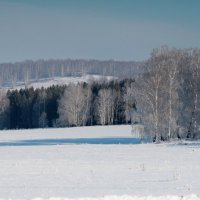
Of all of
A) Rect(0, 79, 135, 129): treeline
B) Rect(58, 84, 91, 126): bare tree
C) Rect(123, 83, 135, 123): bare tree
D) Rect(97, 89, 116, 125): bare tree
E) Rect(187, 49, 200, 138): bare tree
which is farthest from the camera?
Rect(97, 89, 116, 125): bare tree

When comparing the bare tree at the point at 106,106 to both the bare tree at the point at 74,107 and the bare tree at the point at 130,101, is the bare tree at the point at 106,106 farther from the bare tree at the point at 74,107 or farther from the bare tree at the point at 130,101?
the bare tree at the point at 130,101

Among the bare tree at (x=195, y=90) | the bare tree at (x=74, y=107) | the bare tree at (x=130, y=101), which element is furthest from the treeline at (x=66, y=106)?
the bare tree at (x=195, y=90)

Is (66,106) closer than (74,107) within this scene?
Yes

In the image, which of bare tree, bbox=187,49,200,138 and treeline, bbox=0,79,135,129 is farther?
treeline, bbox=0,79,135,129

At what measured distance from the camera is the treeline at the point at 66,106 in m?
104

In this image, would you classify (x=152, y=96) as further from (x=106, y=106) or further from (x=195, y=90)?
(x=106, y=106)

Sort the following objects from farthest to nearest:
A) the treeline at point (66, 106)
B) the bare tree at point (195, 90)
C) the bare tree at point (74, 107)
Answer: the treeline at point (66, 106)
the bare tree at point (74, 107)
the bare tree at point (195, 90)

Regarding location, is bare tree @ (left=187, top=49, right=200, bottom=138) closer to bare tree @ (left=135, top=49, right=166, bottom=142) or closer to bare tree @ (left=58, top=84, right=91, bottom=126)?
bare tree @ (left=135, top=49, right=166, bottom=142)

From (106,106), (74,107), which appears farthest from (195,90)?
(106,106)

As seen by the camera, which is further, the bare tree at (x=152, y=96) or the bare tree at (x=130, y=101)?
the bare tree at (x=130, y=101)

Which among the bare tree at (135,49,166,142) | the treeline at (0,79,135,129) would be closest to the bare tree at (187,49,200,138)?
the bare tree at (135,49,166,142)

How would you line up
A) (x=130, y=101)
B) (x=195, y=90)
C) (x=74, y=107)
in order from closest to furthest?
(x=195, y=90) < (x=130, y=101) < (x=74, y=107)

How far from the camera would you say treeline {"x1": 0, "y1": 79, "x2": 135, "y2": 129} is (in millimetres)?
103750

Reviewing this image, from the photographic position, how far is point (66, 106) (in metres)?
101
